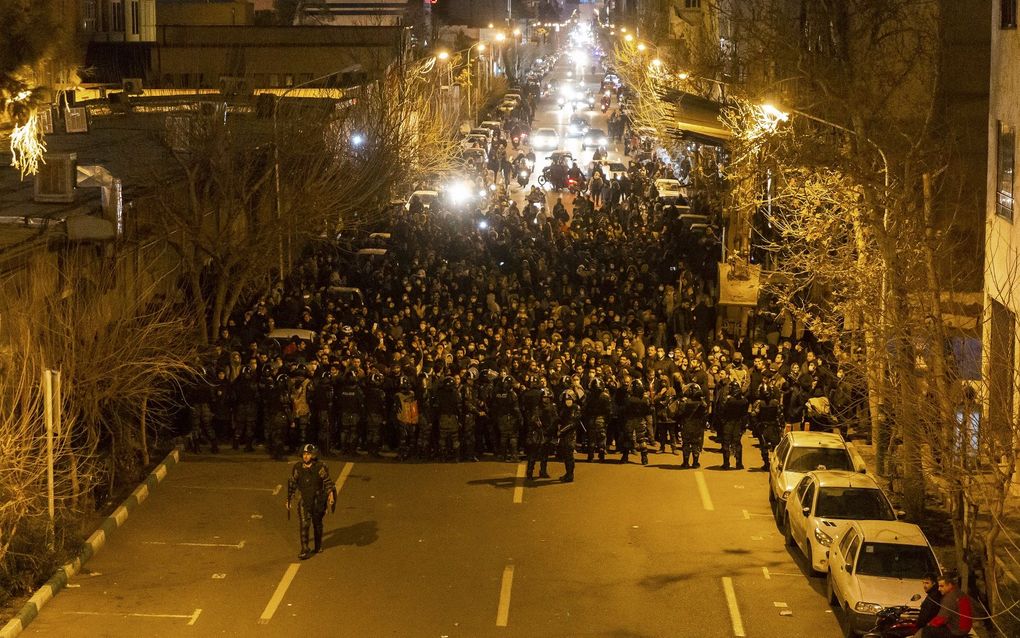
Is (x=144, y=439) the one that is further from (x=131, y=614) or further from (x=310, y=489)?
(x=131, y=614)

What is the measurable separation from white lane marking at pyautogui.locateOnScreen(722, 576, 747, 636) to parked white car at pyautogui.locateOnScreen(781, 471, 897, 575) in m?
1.04

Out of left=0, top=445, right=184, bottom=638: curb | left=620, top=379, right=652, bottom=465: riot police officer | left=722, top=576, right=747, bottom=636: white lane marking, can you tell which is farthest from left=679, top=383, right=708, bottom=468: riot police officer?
left=0, top=445, right=184, bottom=638: curb

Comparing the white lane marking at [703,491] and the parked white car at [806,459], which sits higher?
the parked white car at [806,459]

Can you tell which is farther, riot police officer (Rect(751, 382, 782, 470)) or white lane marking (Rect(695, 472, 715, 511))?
riot police officer (Rect(751, 382, 782, 470))

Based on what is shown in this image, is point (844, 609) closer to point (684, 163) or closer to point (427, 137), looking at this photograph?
point (427, 137)

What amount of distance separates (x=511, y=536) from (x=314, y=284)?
1382 centimetres

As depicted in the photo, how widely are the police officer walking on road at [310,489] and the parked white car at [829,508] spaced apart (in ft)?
18.8

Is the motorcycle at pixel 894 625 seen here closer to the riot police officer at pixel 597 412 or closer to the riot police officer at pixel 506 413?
the riot police officer at pixel 597 412

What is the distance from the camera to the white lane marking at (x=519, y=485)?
20.0m

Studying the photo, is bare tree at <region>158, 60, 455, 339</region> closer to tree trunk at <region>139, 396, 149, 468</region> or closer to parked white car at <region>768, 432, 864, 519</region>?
tree trunk at <region>139, 396, 149, 468</region>

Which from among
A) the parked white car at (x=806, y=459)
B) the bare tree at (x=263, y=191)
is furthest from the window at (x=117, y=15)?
the parked white car at (x=806, y=459)

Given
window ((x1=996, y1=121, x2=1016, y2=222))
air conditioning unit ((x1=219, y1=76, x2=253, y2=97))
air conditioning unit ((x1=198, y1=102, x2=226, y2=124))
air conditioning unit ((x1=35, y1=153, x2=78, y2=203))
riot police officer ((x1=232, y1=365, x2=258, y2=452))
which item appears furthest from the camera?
air conditioning unit ((x1=219, y1=76, x2=253, y2=97))

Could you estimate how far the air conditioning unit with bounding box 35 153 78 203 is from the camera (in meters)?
26.7

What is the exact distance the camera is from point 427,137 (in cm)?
4250
